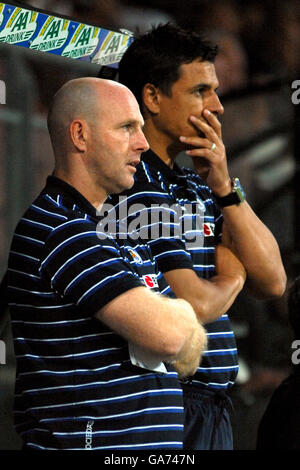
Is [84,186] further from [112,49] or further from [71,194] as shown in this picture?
[112,49]

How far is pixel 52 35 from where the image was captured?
2020 millimetres

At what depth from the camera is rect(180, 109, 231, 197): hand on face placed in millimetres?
1857

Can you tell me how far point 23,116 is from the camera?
227cm

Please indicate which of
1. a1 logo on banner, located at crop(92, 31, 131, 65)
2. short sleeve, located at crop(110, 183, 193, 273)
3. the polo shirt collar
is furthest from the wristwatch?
a1 logo on banner, located at crop(92, 31, 131, 65)

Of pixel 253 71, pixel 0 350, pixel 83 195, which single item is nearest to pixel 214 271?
pixel 83 195

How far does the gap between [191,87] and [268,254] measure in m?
0.48

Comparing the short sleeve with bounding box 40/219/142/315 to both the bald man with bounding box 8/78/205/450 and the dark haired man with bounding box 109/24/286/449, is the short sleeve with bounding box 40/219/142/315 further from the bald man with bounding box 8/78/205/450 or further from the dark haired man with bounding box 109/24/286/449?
the dark haired man with bounding box 109/24/286/449

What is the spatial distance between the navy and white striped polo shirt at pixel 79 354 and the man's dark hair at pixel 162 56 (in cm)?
57

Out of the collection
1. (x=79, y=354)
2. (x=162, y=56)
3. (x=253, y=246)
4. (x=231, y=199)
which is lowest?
(x=79, y=354)

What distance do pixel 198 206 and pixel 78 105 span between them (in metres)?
0.45

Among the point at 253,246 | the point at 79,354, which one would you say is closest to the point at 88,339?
the point at 79,354

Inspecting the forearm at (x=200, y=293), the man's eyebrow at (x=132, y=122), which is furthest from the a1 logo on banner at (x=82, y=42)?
the forearm at (x=200, y=293)

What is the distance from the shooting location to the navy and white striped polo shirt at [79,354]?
4.82 feet

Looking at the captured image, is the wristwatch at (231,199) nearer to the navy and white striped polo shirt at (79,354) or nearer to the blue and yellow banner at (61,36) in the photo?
the navy and white striped polo shirt at (79,354)
